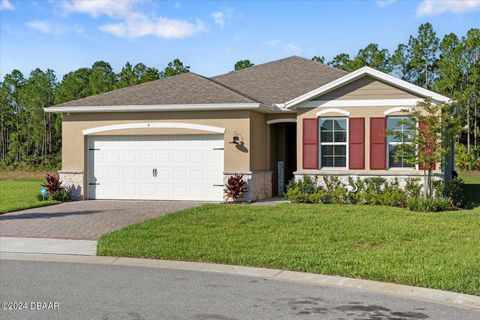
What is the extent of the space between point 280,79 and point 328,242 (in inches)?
536

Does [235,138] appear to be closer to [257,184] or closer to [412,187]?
[257,184]

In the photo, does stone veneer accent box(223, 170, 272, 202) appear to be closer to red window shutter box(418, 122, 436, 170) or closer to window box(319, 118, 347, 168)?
window box(319, 118, 347, 168)

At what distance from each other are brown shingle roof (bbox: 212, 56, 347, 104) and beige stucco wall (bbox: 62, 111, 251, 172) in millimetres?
2084

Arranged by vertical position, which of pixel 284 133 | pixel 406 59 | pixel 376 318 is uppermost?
pixel 406 59

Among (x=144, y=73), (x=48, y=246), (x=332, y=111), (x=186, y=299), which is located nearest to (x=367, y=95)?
(x=332, y=111)

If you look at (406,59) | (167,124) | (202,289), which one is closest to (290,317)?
(202,289)

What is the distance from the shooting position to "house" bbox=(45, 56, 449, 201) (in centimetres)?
1870

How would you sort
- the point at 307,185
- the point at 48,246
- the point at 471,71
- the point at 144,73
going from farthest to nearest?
the point at 144,73 < the point at 471,71 < the point at 307,185 < the point at 48,246

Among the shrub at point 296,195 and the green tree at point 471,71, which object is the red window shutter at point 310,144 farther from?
the green tree at point 471,71

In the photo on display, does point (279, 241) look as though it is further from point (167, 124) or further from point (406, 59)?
point (406, 59)

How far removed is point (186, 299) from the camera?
7578 mm

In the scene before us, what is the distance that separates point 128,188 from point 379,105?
8.78m

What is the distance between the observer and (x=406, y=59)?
4928cm

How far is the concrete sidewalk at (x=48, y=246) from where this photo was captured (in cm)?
1130
